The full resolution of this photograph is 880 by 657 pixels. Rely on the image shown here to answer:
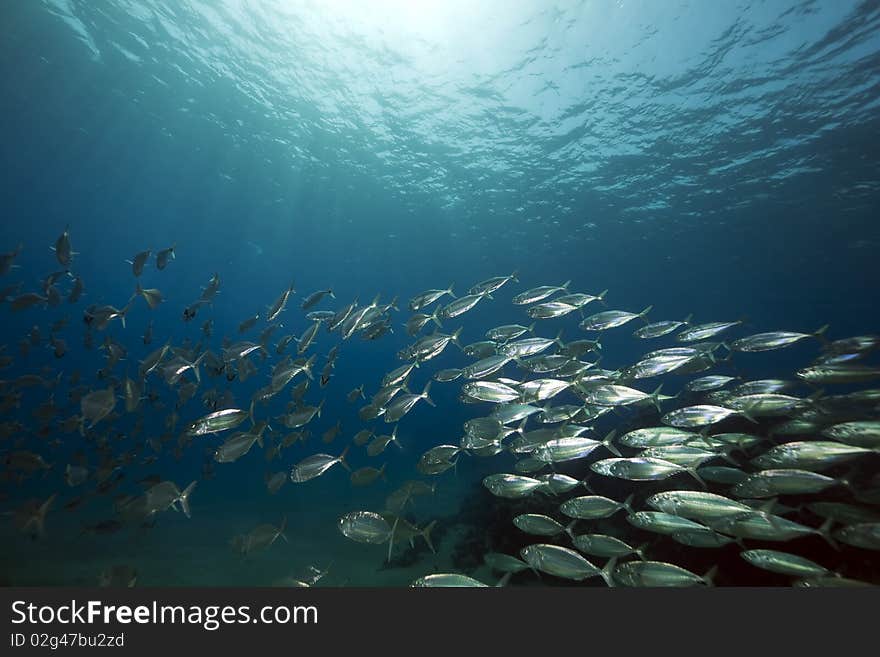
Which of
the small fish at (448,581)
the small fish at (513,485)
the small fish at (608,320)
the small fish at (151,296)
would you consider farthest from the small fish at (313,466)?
the small fish at (608,320)

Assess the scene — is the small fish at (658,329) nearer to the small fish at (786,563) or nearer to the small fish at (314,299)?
the small fish at (786,563)

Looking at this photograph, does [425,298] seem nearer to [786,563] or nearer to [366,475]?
[366,475]

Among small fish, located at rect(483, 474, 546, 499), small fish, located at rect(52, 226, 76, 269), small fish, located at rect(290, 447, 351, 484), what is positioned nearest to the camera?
small fish, located at rect(483, 474, 546, 499)

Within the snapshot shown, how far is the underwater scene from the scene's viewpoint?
584cm

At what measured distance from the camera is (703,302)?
1973 inches

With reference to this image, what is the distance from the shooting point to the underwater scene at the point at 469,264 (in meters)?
5.84

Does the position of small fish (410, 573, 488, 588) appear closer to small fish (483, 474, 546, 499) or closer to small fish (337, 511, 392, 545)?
small fish (337, 511, 392, 545)

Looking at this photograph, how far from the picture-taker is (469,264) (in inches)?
1590

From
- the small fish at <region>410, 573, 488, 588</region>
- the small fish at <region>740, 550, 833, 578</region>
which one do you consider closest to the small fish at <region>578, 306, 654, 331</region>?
the small fish at <region>740, 550, 833, 578</region>

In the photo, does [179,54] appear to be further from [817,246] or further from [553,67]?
[817,246]

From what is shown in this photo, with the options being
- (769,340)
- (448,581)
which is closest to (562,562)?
(448,581)

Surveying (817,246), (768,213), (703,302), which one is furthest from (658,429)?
(703,302)

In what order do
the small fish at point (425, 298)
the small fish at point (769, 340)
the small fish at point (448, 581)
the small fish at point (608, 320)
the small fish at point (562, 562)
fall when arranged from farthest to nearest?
the small fish at point (425, 298)
the small fish at point (608, 320)
the small fish at point (769, 340)
the small fish at point (562, 562)
the small fish at point (448, 581)

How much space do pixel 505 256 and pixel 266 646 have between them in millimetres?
35037
